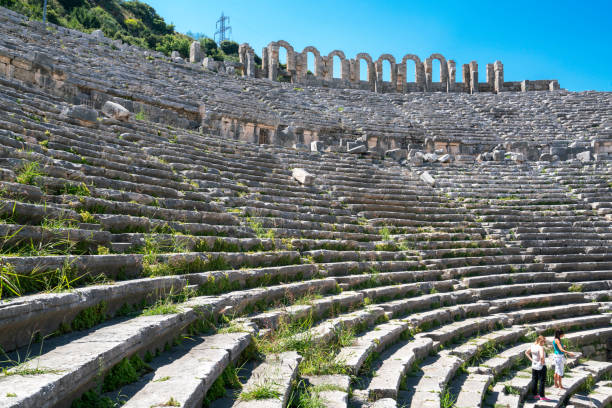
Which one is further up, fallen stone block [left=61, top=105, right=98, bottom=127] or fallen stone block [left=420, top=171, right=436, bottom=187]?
fallen stone block [left=61, top=105, right=98, bottom=127]

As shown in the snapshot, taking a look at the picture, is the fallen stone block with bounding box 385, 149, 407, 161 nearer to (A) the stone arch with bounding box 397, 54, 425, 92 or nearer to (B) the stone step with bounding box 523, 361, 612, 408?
(B) the stone step with bounding box 523, 361, 612, 408

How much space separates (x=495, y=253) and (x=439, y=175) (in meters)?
5.41

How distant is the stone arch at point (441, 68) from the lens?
3403cm

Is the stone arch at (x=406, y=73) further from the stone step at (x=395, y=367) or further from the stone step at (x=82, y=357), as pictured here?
the stone step at (x=82, y=357)

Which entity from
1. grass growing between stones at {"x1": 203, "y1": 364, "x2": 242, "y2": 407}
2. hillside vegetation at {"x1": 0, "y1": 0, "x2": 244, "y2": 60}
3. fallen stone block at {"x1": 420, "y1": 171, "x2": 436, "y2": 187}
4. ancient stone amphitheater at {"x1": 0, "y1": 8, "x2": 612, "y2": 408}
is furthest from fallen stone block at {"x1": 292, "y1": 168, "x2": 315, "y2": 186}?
hillside vegetation at {"x1": 0, "y1": 0, "x2": 244, "y2": 60}

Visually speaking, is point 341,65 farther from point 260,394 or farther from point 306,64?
point 260,394

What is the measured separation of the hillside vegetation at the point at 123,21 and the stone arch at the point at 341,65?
615 inches

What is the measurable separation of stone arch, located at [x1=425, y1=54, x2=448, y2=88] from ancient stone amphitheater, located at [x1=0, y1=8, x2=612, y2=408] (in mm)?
15905

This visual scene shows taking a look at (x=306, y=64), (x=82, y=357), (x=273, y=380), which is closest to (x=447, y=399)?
(x=273, y=380)

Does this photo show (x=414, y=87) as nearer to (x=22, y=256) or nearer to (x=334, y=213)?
(x=334, y=213)

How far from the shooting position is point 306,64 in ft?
104

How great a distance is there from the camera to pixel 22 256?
359 cm

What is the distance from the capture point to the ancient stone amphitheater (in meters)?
3.26

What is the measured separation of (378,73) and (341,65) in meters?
2.89
